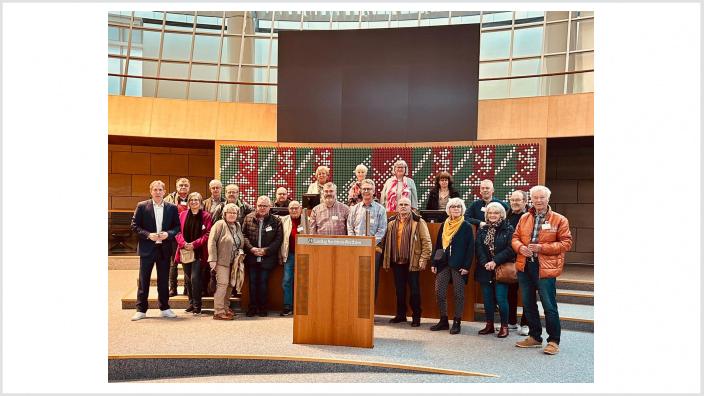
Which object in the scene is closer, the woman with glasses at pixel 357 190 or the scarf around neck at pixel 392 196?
the woman with glasses at pixel 357 190

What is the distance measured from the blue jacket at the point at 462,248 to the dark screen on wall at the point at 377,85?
388 centimetres

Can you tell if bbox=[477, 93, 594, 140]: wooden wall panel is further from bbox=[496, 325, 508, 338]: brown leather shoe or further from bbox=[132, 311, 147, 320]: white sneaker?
bbox=[132, 311, 147, 320]: white sneaker

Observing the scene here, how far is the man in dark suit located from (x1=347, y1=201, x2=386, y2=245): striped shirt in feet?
5.78

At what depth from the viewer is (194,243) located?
6.02 meters

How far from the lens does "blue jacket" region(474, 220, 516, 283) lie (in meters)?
5.18

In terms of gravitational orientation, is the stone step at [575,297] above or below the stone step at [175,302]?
above

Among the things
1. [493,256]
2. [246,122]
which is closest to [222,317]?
[493,256]

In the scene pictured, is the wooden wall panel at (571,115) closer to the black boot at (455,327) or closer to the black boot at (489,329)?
the black boot at (489,329)

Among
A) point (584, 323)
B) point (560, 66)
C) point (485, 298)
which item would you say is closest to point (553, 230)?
point (485, 298)

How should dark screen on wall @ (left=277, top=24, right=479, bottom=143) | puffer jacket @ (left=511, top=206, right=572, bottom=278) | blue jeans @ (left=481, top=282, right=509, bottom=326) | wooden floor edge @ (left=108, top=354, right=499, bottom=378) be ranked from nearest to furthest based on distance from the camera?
wooden floor edge @ (left=108, top=354, right=499, bottom=378), puffer jacket @ (left=511, top=206, right=572, bottom=278), blue jeans @ (left=481, top=282, right=509, bottom=326), dark screen on wall @ (left=277, top=24, right=479, bottom=143)

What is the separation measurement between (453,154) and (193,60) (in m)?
5.08

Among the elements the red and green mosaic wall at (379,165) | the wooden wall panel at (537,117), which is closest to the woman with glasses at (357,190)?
the red and green mosaic wall at (379,165)

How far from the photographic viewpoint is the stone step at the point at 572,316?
18.4ft

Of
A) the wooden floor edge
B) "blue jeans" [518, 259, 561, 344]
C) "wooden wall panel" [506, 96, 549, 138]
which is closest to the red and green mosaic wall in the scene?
"wooden wall panel" [506, 96, 549, 138]
